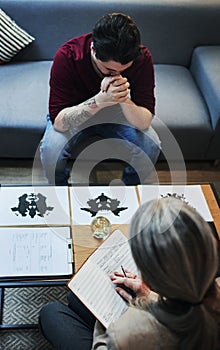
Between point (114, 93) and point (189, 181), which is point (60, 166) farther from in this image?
point (189, 181)

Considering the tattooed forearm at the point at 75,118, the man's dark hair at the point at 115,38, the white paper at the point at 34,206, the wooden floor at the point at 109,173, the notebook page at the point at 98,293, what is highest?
the man's dark hair at the point at 115,38

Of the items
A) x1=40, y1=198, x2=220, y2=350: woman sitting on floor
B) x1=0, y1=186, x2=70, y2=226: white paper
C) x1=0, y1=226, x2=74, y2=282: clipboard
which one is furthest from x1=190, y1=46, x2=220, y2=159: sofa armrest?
x1=40, y1=198, x2=220, y2=350: woman sitting on floor

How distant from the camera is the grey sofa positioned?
2102mm

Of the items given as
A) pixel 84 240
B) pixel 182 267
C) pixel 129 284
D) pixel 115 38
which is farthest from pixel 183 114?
pixel 182 267

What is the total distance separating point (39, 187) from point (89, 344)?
25.8 inches

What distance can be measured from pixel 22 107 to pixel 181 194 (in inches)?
34.1

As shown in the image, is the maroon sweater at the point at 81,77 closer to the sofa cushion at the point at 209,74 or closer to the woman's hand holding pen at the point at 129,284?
the sofa cushion at the point at 209,74

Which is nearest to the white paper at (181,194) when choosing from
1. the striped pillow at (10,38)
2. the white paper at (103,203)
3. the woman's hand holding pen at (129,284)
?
the white paper at (103,203)

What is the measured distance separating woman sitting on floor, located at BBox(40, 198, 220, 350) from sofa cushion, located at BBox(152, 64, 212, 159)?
118 cm

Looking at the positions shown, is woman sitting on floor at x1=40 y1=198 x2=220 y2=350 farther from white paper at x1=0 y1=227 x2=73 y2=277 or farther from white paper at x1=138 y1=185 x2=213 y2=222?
white paper at x1=138 y1=185 x2=213 y2=222

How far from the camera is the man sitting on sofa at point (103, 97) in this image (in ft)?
5.18

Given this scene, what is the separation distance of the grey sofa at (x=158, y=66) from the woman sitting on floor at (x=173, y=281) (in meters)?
1.21

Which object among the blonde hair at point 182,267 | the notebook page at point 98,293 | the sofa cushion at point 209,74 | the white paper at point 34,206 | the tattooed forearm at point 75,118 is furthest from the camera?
the sofa cushion at point 209,74

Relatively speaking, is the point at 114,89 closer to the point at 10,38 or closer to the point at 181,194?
the point at 181,194
